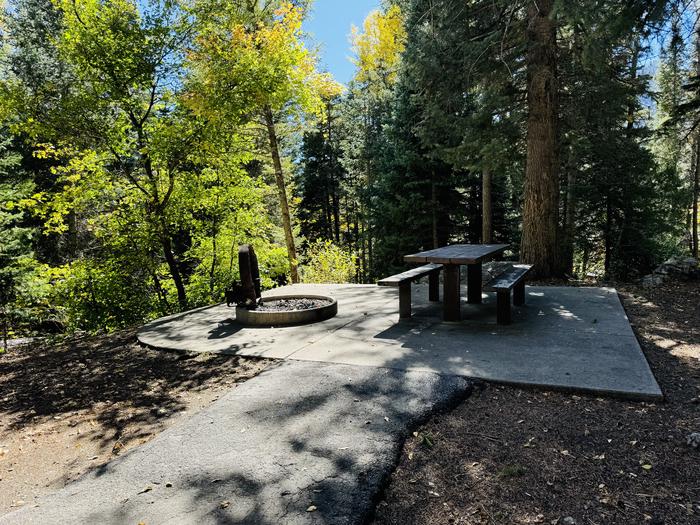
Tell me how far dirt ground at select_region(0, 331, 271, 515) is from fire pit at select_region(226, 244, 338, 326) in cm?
122

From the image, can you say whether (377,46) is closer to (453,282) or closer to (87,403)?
(453,282)

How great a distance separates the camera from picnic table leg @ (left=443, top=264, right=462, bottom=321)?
525 centimetres

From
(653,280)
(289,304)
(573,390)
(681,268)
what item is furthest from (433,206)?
(573,390)

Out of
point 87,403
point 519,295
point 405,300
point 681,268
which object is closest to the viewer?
point 87,403

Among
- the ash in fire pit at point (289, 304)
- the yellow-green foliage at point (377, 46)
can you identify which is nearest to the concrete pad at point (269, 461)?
the ash in fire pit at point (289, 304)

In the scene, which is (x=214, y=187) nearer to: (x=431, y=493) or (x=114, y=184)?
(x=114, y=184)

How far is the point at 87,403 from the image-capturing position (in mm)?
3703

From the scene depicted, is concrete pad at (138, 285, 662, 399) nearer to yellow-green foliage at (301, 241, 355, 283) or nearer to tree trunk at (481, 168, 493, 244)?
tree trunk at (481, 168, 493, 244)

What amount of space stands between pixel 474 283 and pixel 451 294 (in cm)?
111

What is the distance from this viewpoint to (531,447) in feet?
8.65

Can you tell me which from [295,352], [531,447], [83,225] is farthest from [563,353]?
[83,225]

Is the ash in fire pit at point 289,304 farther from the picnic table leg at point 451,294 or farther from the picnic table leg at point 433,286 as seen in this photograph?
the picnic table leg at point 451,294

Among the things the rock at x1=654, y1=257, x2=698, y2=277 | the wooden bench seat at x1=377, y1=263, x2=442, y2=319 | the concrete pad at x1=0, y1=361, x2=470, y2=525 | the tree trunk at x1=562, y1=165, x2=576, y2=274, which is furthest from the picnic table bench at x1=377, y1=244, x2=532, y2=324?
the tree trunk at x1=562, y1=165, x2=576, y2=274

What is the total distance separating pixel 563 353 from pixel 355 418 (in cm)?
224
